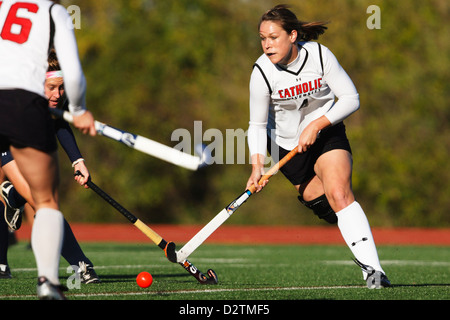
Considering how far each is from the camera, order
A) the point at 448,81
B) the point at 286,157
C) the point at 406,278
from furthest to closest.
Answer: the point at 448,81 < the point at 406,278 < the point at 286,157

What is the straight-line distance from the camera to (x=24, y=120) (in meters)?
3.71

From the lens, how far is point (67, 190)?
24047 millimetres

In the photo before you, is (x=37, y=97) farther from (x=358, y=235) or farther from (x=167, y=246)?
(x=358, y=235)

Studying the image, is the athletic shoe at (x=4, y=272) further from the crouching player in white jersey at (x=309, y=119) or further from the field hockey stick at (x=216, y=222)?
the crouching player in white jersey at (x=309, y=119)

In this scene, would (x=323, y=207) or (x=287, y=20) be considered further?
(x=323, y=207)

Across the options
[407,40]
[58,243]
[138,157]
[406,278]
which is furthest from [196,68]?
[58,243]

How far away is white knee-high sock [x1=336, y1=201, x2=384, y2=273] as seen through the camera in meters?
5.03

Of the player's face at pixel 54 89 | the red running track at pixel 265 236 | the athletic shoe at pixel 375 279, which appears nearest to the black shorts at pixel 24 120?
the player's face at pixel 54 89

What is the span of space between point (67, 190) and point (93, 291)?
19797 millimetres

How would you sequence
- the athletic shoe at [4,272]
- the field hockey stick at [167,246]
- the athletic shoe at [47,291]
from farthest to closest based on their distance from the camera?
the athletic shoe at [4,272] < the field hockey stick at [167,246] < the athletic shoe at [47,291]

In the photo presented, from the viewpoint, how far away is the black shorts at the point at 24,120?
3705mm

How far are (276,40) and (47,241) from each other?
2.27m

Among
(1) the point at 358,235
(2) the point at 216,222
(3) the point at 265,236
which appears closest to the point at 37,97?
(2) the point at 216,222
